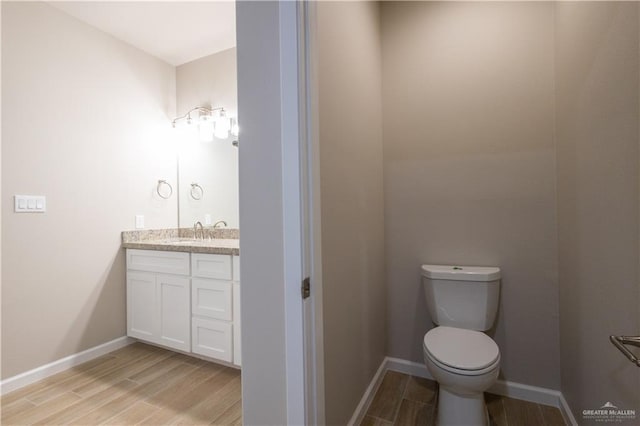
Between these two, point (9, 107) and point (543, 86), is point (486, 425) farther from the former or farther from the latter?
point (9, 107)

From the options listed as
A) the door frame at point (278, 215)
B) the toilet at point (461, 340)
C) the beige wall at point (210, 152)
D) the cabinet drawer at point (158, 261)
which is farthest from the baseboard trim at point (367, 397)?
the beige wall at point (210, 152)

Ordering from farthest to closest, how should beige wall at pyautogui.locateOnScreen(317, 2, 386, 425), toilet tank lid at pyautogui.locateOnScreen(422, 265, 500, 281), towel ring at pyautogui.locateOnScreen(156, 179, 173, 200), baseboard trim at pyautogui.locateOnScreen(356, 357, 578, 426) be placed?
towel ring at pyautogui.locateOnScreen(156, 179, 173, 200)
toilet tank lid at pyautogui.locateOnScreen(422, 265, 500, 281)
baseboard trim at pyautogui.locateOnScreen(356, 357, 578, 426)
beige wall at pyautogui.locateOnScreen(317, 2, 386, 425)

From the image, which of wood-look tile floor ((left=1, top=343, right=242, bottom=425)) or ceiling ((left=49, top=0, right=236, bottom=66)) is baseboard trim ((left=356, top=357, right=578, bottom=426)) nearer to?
wood-look tile floor ((left=1, top=343, right=242, bottom=425))

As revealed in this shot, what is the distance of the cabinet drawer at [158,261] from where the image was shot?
217 centimetres

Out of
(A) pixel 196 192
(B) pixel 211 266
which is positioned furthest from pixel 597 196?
(A) pixel 196 192

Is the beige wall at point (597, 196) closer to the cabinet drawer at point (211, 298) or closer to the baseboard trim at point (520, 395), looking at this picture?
A: the baseboard trim at point (520, 395)

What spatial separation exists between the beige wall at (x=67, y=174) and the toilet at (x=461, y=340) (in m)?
2.51

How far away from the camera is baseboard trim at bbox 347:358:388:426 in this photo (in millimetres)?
1435

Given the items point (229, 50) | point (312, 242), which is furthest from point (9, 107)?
point (312, 242)

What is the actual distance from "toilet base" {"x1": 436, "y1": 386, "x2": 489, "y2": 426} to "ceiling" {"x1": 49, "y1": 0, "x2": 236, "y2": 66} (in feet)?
9.52

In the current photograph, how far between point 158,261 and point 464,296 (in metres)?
2.22

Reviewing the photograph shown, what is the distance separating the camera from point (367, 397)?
1.59 meters

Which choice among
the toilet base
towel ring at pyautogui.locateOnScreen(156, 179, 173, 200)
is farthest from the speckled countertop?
the toilet base

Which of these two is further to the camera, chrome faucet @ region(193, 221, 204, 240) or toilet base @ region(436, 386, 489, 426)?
chrome faucet @ region(193, 221, 204, 240)
